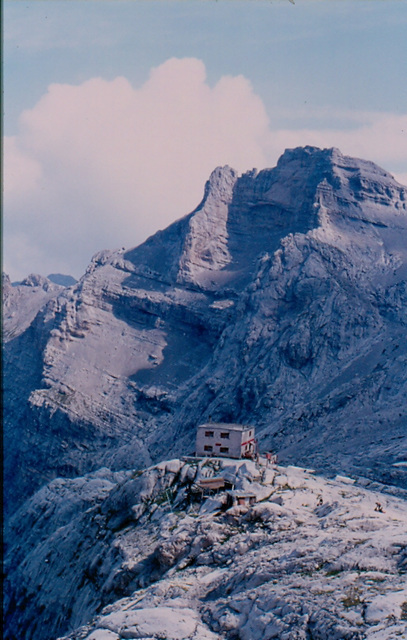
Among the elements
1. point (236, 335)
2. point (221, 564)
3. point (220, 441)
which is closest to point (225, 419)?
point (236, 335)

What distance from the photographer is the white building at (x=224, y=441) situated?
165 feet

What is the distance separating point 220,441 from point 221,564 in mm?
19256

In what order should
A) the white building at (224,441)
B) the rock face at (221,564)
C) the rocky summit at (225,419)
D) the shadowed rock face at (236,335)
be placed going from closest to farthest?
the rock face at (221,564), the rocky summit at (225,419), the white building at (224,441), the shadowed rock face at (236,335)

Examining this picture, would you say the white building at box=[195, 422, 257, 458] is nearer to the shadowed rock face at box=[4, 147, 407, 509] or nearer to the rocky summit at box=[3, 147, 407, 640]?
the rocky summit at box=[3, 147, 407, 640]

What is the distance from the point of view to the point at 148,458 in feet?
315

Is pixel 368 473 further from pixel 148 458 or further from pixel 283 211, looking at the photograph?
pixel 283 211

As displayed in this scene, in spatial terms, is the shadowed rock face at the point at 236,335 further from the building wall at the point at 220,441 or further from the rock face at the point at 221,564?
the rock face at the point at 221,564

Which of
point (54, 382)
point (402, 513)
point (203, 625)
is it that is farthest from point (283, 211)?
point (203, 625)

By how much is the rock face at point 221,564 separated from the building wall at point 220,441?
393cm

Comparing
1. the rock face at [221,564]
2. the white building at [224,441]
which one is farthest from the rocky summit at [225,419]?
the white building at [224,441]

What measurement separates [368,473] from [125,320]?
7819 centimetres

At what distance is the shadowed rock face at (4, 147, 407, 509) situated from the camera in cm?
8812

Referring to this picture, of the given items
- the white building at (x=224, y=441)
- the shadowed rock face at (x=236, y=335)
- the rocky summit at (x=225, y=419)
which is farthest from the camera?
the shadowed rock face at (x=236, y=335)

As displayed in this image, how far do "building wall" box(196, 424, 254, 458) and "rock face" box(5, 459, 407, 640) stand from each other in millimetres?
3930
